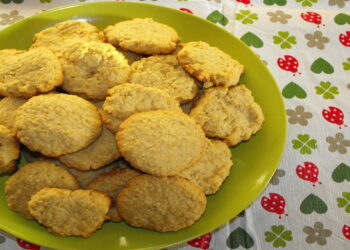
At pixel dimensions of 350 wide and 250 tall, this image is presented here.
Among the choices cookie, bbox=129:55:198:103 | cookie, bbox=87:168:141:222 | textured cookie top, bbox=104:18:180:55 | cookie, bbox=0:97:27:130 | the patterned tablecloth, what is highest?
textured cookie top, bbox=104:18:180:55

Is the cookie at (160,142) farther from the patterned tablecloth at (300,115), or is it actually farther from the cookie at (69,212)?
the patterned tablecloth at (300,115)

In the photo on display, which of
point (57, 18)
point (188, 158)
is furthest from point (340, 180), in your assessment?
point (57, 18)

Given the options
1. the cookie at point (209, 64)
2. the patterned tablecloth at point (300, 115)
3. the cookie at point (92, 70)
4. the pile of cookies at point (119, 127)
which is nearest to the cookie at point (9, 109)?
the pile of cookies at point (119, 127)

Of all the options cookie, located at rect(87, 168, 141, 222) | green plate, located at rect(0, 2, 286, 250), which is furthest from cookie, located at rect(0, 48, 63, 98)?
cookie, located at rect(87, 168, 141, 222)

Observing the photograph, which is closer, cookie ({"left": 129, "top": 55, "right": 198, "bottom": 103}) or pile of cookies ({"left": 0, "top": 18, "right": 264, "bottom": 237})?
pile of cookies ({"left": 0, "top": 18, "right": 264, "bottom": 237})

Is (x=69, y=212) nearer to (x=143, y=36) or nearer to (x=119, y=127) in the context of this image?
(x=119, y=127)

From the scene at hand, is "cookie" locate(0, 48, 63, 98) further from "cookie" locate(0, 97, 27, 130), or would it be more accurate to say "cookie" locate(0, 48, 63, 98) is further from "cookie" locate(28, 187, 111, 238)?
"cookie" locate(28, 187, 111, 238)
